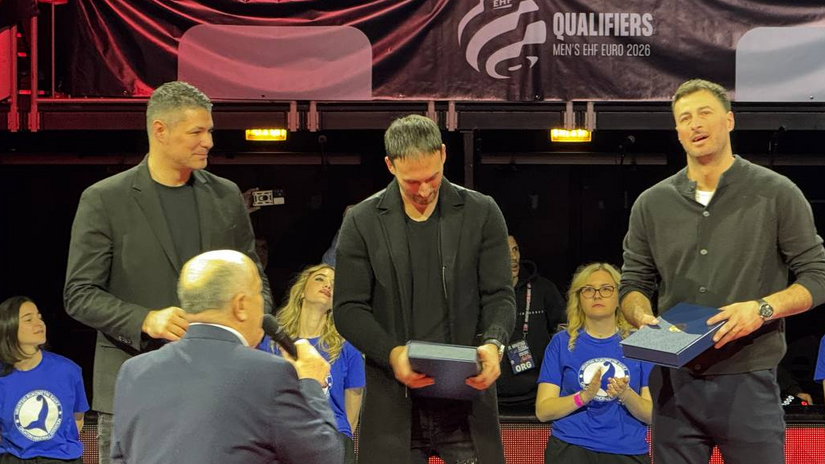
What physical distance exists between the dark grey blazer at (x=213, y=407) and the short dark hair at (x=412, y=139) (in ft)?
3.02

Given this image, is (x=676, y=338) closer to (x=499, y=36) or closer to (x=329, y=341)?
(x=329, y=341)

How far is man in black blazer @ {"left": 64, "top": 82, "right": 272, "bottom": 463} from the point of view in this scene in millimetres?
3432

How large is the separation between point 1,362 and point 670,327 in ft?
13.2

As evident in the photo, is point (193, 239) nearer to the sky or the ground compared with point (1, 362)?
nearer to the sky

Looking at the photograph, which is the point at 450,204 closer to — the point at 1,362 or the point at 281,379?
the point at 281,379

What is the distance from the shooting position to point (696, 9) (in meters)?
6.61

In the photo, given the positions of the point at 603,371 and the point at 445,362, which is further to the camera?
the point at 603,371

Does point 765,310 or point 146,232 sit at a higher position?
point 146,232

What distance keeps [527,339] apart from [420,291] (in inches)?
142

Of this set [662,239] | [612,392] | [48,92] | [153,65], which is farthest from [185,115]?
[48,92]

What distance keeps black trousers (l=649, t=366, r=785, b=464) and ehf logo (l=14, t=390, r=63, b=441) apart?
356 centimetres

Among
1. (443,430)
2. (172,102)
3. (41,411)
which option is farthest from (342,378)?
(172,102)

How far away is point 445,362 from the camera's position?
303 cm

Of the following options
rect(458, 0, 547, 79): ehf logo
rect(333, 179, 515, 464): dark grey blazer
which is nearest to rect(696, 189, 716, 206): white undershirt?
rect(333, 179, 515, 464): dark grey blazer
